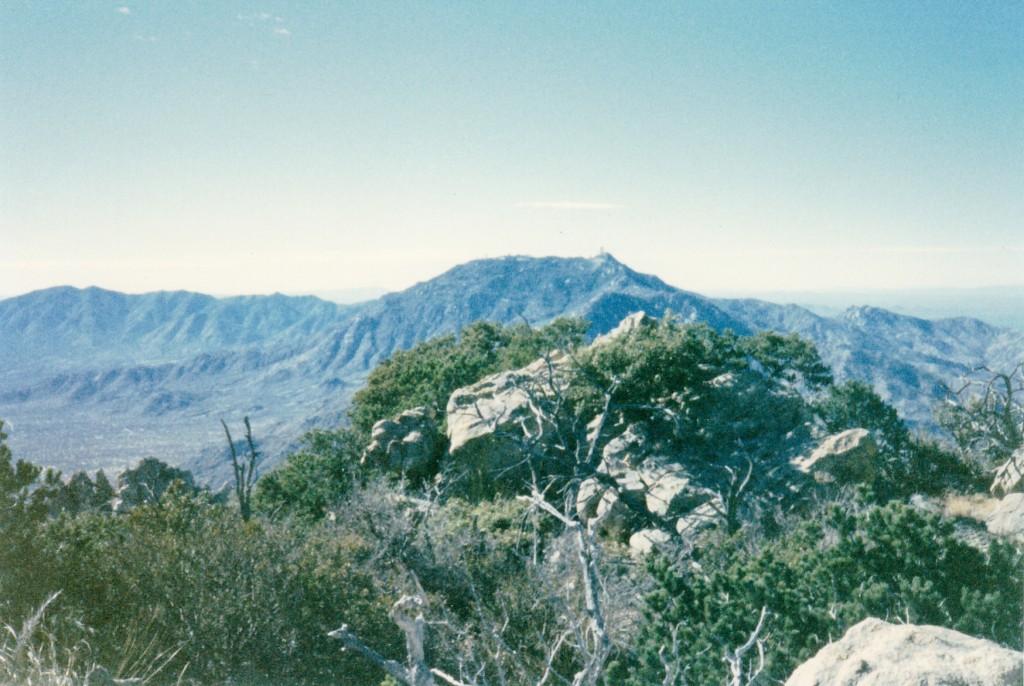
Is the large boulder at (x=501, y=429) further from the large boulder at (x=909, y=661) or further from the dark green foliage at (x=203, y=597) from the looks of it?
the large boulder at (x=909, y=661)

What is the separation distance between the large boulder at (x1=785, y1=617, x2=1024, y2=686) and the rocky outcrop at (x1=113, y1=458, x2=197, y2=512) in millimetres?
27441

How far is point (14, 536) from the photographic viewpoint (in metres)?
7.71

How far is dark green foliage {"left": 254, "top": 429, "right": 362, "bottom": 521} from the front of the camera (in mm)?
20828

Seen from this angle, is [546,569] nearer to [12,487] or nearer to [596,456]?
[596,456]

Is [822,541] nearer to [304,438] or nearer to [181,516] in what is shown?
[181,516]

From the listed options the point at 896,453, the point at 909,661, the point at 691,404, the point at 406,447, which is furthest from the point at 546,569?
the point at 896,453

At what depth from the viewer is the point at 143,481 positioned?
28.4 m

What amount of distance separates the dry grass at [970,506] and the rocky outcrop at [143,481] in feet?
92.2

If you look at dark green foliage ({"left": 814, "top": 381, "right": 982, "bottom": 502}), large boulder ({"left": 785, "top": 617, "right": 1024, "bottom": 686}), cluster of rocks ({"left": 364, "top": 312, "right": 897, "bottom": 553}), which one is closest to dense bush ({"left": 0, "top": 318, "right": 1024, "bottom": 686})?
dark green foliage ({"left": 814, "top": 381, "right": 982, "bottom": 502})

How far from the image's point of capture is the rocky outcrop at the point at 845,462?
1439 centimetres

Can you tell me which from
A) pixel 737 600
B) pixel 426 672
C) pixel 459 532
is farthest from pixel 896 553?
pixel 459 532

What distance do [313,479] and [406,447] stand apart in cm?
584

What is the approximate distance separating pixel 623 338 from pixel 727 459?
5.21 metres

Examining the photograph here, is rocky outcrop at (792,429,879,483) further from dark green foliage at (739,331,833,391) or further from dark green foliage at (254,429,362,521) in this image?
dark green foliage at (739,331,833,391)
